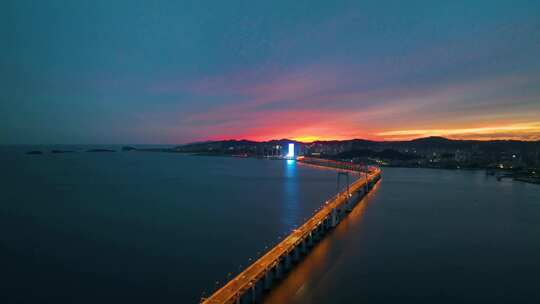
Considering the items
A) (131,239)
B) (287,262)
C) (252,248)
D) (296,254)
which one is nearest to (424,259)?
→ (296,254)

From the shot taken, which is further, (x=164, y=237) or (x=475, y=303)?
(x=164, y=237)

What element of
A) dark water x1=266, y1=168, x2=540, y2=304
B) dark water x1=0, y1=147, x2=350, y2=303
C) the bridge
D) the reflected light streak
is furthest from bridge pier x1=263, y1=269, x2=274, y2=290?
dark water x1=0, y1=147, x2=350, y2=303

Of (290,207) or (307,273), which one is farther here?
(290,207)

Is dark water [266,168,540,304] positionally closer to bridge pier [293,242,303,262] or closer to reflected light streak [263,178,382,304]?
reflected light streak [263,178,382,304]

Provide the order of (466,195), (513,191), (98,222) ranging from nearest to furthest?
(98,222) < (466,195) < (513,191)

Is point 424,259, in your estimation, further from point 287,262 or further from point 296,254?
point 287,262

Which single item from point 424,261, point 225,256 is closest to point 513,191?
point 424,261

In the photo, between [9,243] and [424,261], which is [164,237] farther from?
[424,261]

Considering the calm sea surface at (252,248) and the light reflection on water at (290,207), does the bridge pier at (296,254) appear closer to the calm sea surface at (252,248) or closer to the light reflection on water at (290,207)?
the calm sea surface at (252,248)
